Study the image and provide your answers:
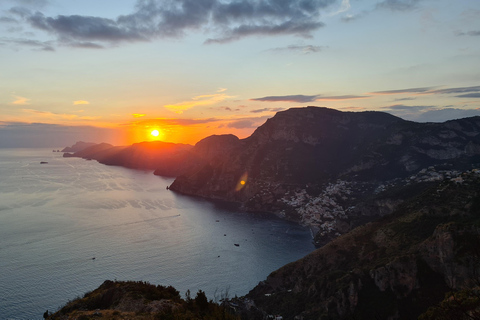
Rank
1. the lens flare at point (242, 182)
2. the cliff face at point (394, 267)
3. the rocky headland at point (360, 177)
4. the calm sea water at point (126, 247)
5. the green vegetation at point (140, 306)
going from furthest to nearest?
the lens flare at point (242, 182) → the rocky headland at point (360, 177) → the calm sea water at point (126, 247) → the cliff face at point (394, 267) → the green vegetation at point (140, 306)

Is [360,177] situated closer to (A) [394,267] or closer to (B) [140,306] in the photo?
(A) [394,267]

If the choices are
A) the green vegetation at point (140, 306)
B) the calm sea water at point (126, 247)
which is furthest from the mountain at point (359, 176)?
the green vegetation at point (140, 306)

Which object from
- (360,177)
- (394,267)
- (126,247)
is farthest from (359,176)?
(126,247)

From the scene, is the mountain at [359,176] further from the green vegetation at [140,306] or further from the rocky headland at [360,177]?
the green vegetation at [140,306]

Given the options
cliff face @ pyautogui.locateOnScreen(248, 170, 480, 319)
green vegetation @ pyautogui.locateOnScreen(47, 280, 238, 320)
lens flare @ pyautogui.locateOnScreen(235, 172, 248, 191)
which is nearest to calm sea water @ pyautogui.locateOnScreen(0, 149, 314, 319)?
cliff face @ pyautogui.locateOnScreen(248, 170, 480, 319)

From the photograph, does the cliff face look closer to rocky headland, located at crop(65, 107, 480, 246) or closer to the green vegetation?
the green vegetation

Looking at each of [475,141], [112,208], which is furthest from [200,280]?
[475,141]

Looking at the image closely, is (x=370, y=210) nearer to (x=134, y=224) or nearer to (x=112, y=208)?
(x=134, y=224)
